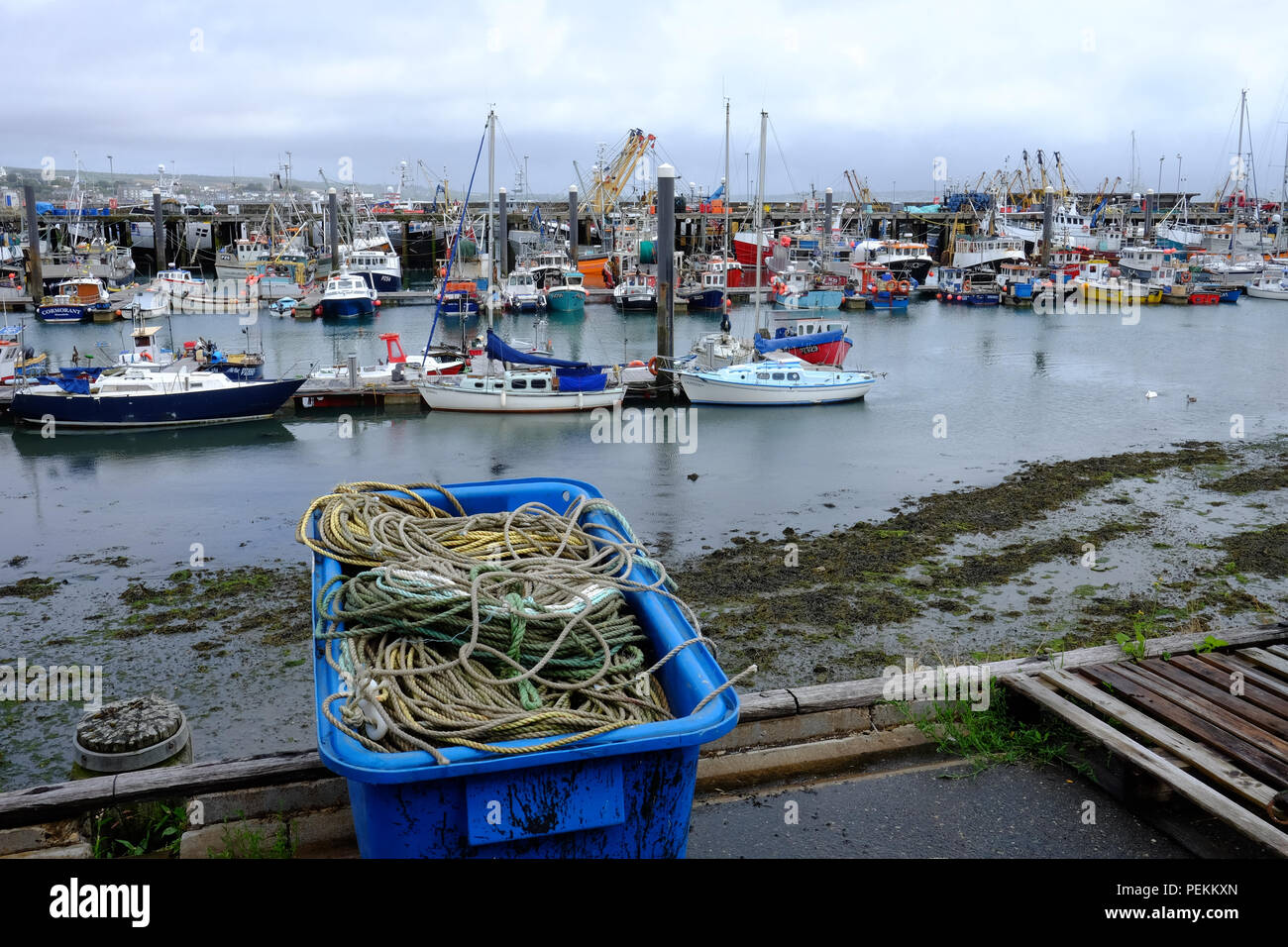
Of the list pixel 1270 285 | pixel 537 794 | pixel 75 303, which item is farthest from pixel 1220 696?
pixel 1270 285

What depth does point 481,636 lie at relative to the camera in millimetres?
3938

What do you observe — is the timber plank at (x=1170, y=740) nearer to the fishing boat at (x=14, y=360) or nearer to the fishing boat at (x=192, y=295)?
the fishing boat at (x=14, y=360)

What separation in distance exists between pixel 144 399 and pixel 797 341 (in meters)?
17.2

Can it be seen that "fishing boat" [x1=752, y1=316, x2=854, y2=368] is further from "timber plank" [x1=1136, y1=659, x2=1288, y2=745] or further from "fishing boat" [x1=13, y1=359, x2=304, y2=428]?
"timber plank" [x1=1136, y1=659, x2=1288, y2=745]

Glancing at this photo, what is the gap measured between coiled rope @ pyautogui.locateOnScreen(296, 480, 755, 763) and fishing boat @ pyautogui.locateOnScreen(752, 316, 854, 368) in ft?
79.2

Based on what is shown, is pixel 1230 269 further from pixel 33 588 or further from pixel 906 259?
pixel 33 588

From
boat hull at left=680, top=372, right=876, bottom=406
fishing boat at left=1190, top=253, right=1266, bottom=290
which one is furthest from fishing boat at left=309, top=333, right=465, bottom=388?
fishing boat at left=1190, top=253, right=1266, bottom=290

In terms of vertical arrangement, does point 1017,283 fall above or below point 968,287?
above

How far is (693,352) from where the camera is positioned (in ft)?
94.2

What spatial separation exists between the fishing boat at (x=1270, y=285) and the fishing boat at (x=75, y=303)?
189ft

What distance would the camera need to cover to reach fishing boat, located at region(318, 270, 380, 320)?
44594 millimetres

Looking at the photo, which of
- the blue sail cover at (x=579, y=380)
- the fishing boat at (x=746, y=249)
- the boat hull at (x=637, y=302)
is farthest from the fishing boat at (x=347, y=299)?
the fishing boat at (x=746, y=249)

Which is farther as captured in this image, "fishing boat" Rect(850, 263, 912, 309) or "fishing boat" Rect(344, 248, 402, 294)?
"fishing boat" Rect(344, 248, 402, 294)

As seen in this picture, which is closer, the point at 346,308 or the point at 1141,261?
the point at 346,308
